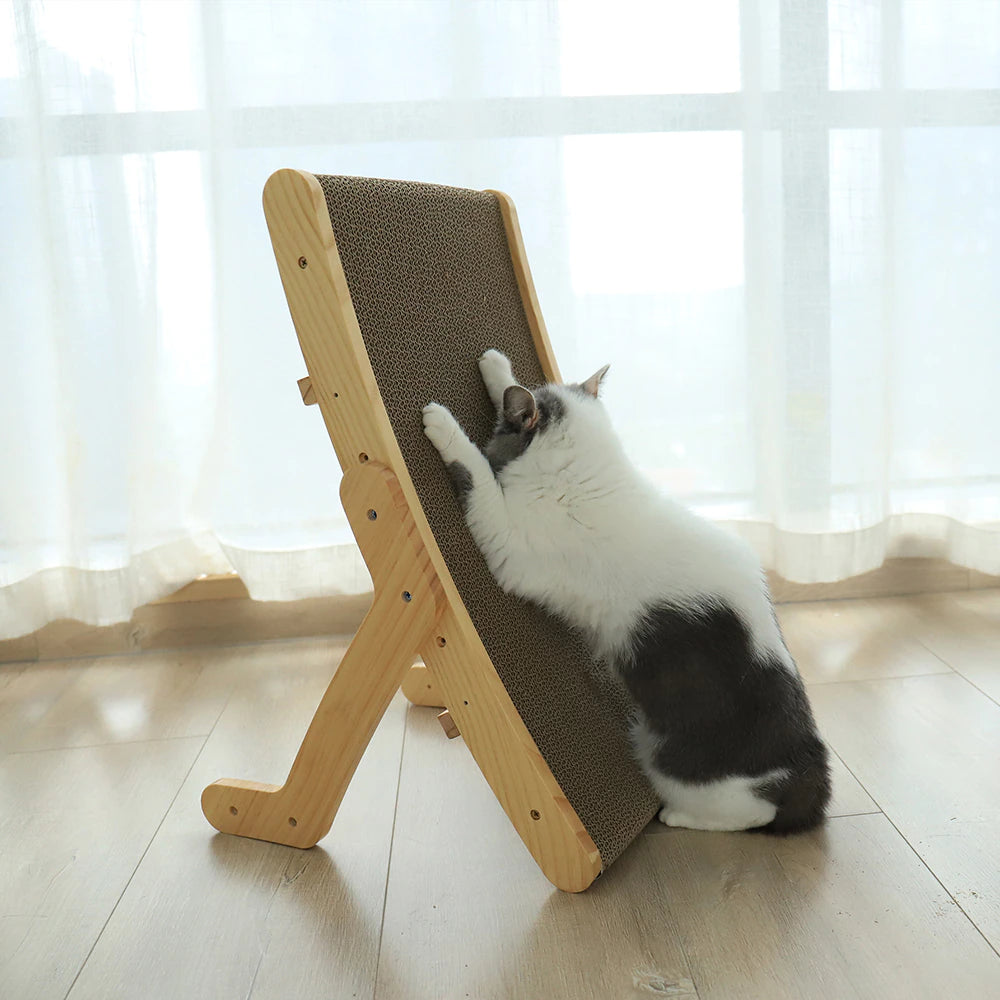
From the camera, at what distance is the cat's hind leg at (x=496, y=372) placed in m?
1.40

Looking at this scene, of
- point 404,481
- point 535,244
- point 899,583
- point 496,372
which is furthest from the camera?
point 899,583

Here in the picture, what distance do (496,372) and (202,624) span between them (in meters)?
1.20

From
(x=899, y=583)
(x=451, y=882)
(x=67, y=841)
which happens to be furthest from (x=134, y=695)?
(x=899, y=583)

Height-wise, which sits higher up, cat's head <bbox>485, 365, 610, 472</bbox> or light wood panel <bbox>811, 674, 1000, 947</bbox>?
cat's head <bbox>485, 365, 610, 472</bbox>

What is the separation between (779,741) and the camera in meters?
1.31

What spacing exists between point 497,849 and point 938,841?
619 millimetres

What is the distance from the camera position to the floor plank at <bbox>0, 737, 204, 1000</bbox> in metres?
1.20

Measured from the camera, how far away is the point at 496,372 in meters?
1.40

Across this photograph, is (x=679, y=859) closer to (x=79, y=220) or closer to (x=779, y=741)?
(x=779, y=741)

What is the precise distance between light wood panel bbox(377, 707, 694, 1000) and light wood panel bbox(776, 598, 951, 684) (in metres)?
0.81

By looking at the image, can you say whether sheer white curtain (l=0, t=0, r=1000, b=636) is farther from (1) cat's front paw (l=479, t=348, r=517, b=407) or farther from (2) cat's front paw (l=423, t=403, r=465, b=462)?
(2) cat's front paw (l=423, t=403, r=465, b=462)

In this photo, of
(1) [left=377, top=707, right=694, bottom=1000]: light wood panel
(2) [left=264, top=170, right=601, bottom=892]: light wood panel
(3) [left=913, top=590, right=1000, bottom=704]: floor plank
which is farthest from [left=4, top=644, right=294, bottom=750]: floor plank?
(3) [left=913, top=590, right=1000, bottom=704]: floor plank

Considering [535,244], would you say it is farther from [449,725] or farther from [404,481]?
[449,725]

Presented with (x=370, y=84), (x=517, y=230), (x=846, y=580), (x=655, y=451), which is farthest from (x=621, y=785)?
(x=370, y=84)
